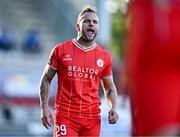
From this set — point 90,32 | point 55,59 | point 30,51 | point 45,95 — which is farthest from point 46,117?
point 30,51

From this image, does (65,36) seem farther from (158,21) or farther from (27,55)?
(158,21)

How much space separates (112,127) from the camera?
61.9ft

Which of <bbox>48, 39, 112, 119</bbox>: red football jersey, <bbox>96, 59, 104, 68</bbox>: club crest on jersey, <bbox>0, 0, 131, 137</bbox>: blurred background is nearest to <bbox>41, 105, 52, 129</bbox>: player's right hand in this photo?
<bbox>48, 39, 112, 119</bbox>: red football jersey

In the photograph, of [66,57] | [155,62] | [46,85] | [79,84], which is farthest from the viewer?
[46,85]

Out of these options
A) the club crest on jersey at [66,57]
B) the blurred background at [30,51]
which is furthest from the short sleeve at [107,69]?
the blurred background at [30,51]

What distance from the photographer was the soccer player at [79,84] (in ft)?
25.3

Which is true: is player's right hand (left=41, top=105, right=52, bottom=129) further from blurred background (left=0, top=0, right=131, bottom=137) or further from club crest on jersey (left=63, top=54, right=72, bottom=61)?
blurred background (left=0, top=0, right=131, bottom=137)

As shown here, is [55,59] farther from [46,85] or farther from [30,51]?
[30,51]

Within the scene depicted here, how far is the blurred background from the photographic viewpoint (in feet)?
65.6

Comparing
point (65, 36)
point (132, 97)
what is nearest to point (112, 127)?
point (65, 36)

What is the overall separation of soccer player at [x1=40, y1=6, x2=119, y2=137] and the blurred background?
1049 cm

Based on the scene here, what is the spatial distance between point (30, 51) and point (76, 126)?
15406mm

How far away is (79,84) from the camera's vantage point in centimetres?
770

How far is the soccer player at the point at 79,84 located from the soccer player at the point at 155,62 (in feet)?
9.97
